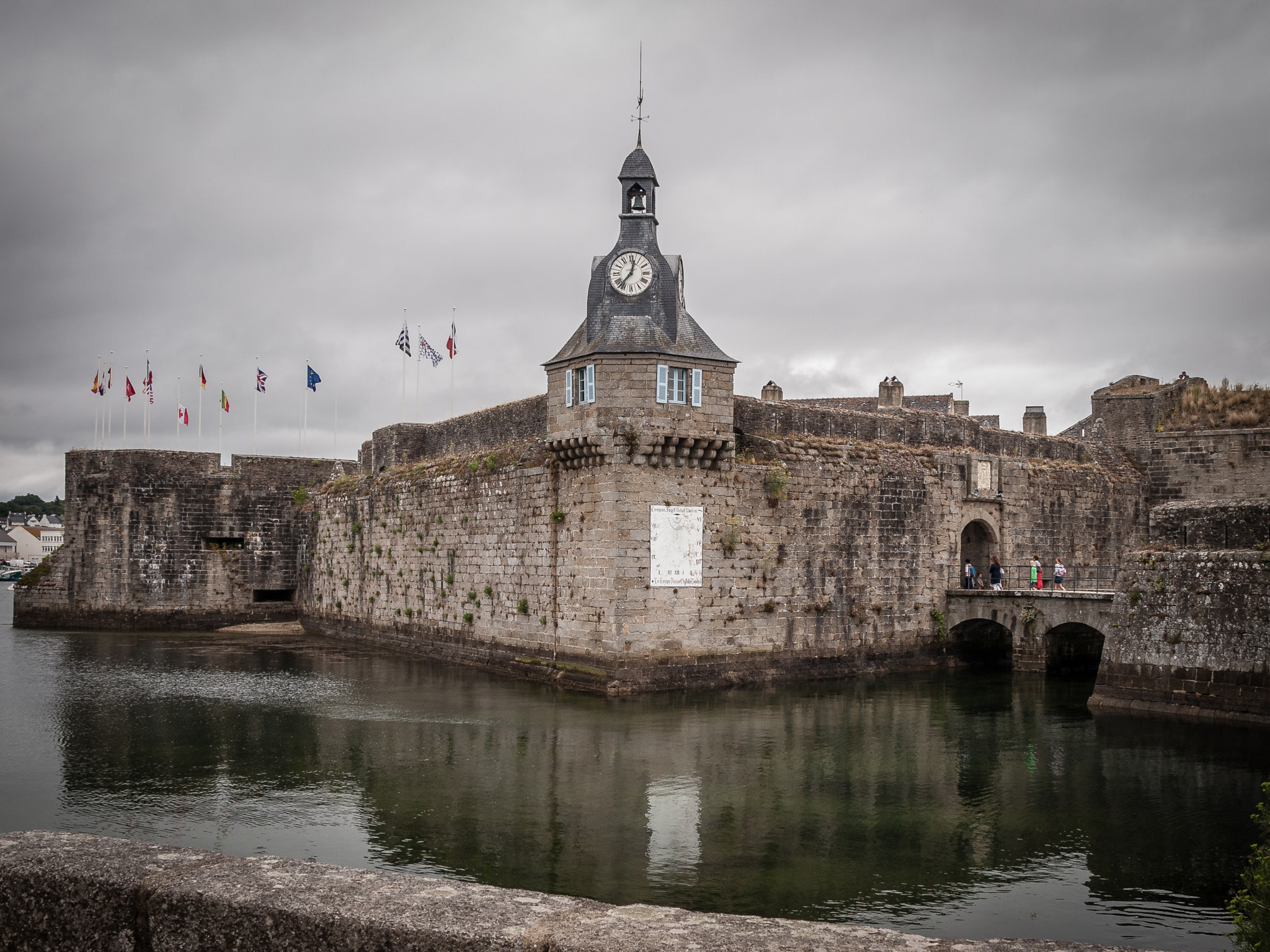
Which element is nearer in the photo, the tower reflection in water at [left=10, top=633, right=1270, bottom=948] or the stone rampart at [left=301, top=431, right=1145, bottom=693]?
the tower reflection in water at [left=10, top=633, right=1270, bottom=948]

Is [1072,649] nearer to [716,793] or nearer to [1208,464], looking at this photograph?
[1208,464]

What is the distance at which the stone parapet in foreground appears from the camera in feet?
11.4

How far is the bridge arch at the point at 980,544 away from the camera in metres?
27.5

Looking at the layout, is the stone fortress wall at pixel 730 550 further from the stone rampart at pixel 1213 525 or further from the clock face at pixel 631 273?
the stone rampart at pixel 1213 525

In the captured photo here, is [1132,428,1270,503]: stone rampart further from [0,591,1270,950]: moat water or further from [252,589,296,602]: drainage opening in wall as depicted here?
[252,589,296,602]: drainage opening in wall

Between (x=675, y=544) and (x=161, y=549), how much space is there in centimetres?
2260

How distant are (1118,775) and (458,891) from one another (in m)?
12.7

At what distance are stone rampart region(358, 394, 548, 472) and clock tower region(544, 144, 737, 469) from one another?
2.13 m

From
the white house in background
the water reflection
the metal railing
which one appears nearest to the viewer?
the water reflection

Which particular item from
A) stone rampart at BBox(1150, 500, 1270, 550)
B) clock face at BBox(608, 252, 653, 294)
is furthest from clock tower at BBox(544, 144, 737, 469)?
stone rampart at BBox(1150, 500, 1270, 550)

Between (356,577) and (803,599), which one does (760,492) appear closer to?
(803,599)

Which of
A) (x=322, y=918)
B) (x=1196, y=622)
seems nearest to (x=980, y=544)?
(x=1196, y=622)

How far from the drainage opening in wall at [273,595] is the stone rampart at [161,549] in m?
0.06

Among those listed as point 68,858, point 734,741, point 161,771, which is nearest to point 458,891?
point 68,858
